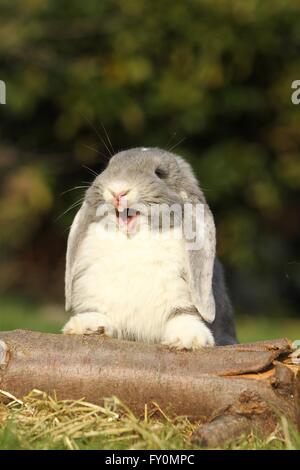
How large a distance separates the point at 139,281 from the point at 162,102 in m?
6.16

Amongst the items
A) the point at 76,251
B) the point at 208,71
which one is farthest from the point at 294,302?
the point at 76,251

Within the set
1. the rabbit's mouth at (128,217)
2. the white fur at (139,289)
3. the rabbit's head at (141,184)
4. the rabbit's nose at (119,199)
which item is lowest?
the white fur at (139,289)

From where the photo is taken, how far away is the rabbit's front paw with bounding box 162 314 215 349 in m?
3.69

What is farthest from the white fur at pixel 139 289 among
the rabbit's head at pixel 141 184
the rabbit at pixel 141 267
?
the rabbit's head at pixel 141 184

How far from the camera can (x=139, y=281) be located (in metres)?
3.82

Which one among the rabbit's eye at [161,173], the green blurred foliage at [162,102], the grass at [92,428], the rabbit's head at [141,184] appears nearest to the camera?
the grass at [92,428]

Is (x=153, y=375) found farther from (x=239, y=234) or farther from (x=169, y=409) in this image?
(x=239, y=234)

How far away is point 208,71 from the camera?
9.59m

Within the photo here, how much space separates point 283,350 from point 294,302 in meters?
7.60

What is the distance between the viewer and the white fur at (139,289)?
3.82m

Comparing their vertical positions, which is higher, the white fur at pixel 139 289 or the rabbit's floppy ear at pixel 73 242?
the rabbit's floppy ear at pixel 73 242

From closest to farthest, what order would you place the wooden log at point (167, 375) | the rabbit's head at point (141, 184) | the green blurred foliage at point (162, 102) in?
the wooden log at point (167, 375) < the rabbit's head at point (141, 184) < the green blurred foliage at point (162, 102)

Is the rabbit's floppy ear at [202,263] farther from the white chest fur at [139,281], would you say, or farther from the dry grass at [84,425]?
the dry grass at [84,425]

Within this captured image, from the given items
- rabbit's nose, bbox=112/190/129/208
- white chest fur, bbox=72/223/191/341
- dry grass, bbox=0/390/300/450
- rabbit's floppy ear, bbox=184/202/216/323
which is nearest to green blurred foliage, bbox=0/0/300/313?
rabbit's floppy ear, bbox=184/202/216/323
